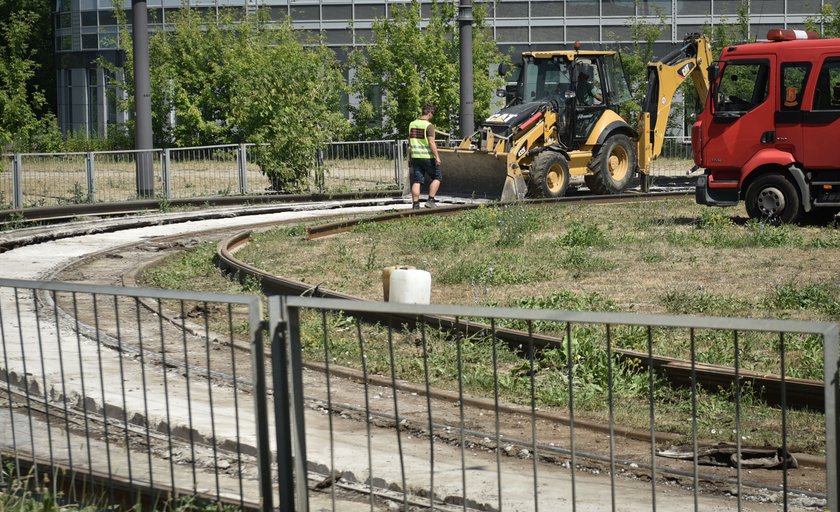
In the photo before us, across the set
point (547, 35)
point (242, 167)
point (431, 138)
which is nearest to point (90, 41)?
point (547, 35)

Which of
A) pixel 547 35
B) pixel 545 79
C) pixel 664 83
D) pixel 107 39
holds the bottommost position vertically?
pixel 664 83

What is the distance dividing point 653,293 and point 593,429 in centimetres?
526

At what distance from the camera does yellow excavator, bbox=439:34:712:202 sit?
24500 millimetres

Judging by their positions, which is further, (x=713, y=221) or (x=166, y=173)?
(x=166, y=173)

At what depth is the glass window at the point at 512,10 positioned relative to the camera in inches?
1912

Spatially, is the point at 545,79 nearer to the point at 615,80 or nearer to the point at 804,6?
the point at 615,80

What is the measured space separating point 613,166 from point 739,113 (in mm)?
7649

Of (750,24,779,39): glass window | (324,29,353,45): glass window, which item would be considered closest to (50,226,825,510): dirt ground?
(750,24,779,39): glass window

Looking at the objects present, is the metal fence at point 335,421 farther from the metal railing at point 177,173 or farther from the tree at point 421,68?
the tree at point 421,68

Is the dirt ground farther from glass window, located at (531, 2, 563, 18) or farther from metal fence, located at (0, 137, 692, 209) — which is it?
glass window, located at (531, 2, 563, 18)

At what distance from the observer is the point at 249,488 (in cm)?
610

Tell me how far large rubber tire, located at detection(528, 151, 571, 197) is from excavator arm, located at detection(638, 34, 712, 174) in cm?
234

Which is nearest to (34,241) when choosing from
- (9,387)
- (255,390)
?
(9,387)

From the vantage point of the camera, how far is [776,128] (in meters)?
18.8
